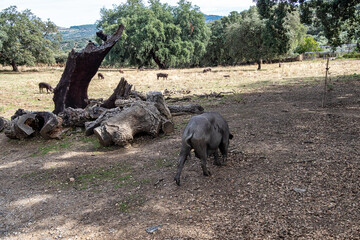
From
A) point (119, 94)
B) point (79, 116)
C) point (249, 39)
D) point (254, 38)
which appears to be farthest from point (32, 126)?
point (249, 39)

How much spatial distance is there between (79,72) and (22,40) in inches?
1274

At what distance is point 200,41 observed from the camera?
152ft

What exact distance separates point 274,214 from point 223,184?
1154 millimetres

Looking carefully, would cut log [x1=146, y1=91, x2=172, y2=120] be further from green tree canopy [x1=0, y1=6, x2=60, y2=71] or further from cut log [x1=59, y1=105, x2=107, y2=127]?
green tree canopy [x1=0, y1=6, x2=60, y2=71]

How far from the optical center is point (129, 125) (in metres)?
7.84

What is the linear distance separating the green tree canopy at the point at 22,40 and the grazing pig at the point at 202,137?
34.4 m

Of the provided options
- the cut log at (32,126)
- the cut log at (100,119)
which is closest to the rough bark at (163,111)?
the cut log at (100,119)

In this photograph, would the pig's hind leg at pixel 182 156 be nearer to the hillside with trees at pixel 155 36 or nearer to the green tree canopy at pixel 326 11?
the green tree canopy at pixel 326 11

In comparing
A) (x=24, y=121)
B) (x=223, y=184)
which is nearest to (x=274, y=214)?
(x=223, y=184)

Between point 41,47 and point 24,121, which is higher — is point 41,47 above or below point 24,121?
above

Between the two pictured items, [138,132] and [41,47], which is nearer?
[138,132]

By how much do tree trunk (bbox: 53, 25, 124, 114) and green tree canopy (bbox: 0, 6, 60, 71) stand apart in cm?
2705

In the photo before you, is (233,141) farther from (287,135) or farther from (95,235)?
(95,235)

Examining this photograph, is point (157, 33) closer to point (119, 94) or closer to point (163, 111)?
point (119, 94)
